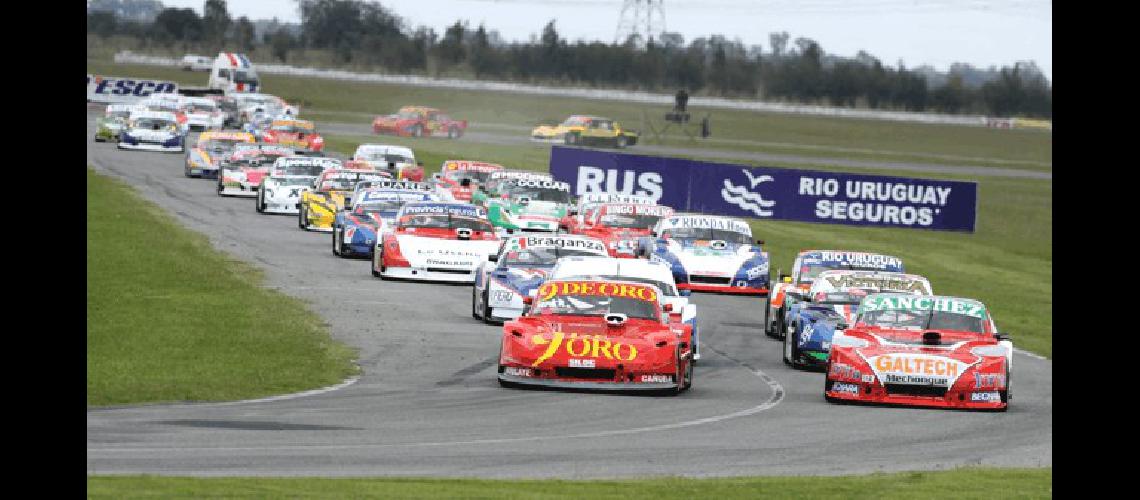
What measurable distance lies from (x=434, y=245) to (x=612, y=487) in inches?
725

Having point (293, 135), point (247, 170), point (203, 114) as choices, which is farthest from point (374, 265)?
point (203, 114)

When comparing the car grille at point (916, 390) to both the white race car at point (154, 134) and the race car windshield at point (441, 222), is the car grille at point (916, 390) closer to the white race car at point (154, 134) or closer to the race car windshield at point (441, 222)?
the race car windshield at point (441, 222)

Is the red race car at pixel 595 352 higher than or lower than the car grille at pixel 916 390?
higher

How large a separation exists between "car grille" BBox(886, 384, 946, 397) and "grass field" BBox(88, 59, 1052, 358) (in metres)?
11.6

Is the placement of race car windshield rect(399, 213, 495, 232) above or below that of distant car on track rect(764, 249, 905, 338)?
above

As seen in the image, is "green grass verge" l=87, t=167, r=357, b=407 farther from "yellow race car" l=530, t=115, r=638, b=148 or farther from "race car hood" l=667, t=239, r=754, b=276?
"yellow race car" l=530, t=115, r=638, b=148

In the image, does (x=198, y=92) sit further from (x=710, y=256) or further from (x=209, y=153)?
(x=710, y=256)

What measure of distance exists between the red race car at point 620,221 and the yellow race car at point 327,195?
21.1ft

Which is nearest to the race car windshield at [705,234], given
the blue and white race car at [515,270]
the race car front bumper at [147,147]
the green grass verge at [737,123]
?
the blue and white race car at [515,270]

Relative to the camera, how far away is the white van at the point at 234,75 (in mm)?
104812

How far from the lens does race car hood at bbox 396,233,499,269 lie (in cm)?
3269

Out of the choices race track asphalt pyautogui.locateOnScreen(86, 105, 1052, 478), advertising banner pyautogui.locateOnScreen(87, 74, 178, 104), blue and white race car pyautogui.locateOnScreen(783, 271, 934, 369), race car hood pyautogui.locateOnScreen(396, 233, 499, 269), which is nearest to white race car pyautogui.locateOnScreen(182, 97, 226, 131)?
advertising banner pyautogui.locateOnScreen(87, 74, 178, 104)

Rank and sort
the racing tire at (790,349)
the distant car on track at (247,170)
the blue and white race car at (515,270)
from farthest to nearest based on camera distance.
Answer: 1. the distant car on track at (247,170)
2. the blue and white race car at (515,270)
3. the racing tire at (790,349)
